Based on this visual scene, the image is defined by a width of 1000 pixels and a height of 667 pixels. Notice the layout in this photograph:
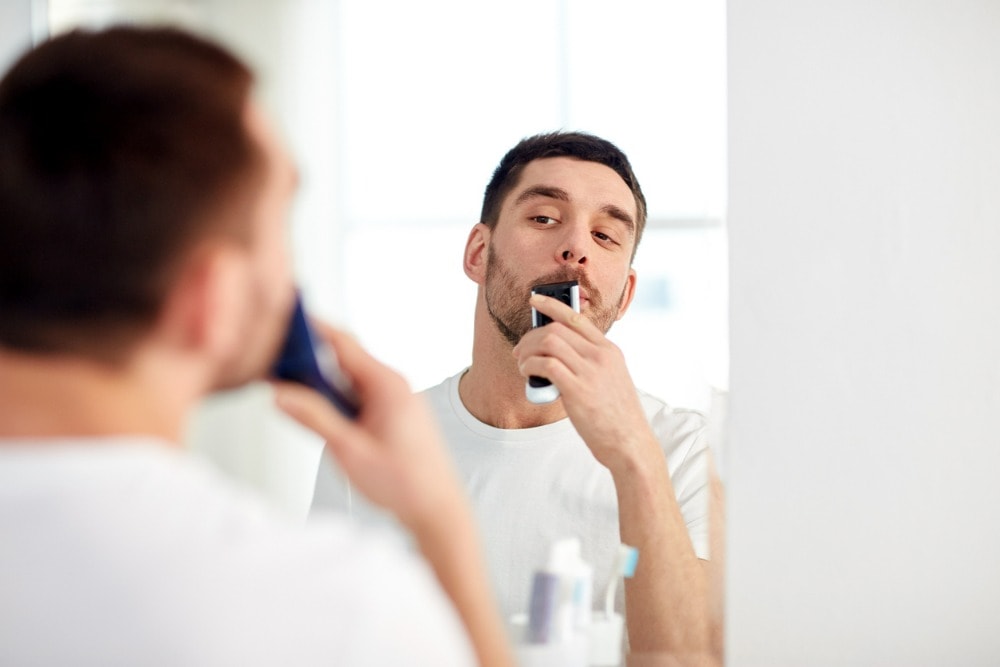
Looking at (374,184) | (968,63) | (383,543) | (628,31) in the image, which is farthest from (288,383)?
(968,63)

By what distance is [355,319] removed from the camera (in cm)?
84

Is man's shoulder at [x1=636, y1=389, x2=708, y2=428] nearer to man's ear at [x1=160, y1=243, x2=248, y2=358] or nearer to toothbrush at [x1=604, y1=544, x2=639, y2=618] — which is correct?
toothbrush at [x1=604, y1=544, x2=639, y2=618]

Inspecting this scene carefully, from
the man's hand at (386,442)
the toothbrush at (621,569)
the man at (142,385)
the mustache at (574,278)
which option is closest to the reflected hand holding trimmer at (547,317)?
the mustache at (574,278)

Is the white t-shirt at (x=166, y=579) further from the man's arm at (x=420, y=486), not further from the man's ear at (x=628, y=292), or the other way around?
the man's ear at (x=628, y=292)

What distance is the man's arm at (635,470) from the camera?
80 cm

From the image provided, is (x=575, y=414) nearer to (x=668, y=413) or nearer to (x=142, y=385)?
(x=668, y=413)

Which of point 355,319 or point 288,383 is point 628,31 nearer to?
point 355,319

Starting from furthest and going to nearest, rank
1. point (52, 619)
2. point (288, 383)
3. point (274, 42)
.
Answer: point (274, 42), point (288, 383), point (52, 619)

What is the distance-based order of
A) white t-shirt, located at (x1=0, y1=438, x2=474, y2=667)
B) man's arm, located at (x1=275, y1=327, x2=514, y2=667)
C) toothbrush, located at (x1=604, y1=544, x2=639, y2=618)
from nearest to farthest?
white t-shirt, located at (x1=0, y1=438, x2=474, y2=667) < man's arm, located at (x1=275, y1=327, x2=514, y2=667) < toothbrush, located at (x1=604, y1=544, x2=639, y2=618)

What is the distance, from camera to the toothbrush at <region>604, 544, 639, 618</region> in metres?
0.79

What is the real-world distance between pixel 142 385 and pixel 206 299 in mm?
52

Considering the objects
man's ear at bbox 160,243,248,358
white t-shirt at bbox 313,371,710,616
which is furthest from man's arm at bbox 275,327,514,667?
white t-shirt at bbox 313,371,710,616

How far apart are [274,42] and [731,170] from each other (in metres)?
0.42

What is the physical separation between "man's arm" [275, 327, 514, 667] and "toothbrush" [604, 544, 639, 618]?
24cm
